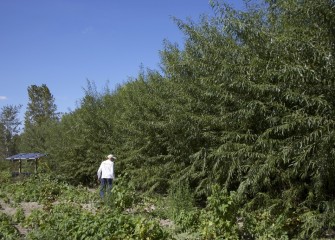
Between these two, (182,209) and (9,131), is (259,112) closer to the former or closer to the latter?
(182,209)

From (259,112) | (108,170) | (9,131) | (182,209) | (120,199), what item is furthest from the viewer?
(9,131)

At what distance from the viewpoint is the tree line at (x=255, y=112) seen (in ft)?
18.4

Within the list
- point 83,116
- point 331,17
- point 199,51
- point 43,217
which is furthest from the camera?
point 83,116

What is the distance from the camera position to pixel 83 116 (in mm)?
15016

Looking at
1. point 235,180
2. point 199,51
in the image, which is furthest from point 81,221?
point 199,51

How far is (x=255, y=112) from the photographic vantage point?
672 centimetres

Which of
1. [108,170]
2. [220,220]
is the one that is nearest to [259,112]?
[220,220]

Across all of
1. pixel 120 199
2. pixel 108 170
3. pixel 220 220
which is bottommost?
pixel 220 220

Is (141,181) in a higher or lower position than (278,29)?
lower

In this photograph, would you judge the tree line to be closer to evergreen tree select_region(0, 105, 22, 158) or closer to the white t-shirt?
the white t-shirt

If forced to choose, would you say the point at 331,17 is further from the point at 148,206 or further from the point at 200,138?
the point at 148,206

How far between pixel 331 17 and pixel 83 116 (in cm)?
1121

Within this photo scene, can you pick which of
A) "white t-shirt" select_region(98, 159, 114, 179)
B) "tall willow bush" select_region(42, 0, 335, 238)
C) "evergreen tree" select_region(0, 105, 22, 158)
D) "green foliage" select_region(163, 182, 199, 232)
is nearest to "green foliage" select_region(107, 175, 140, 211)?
"green foliage" select_region(163, 182, 199, 232)

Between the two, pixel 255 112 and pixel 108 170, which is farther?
pixel 108 170
